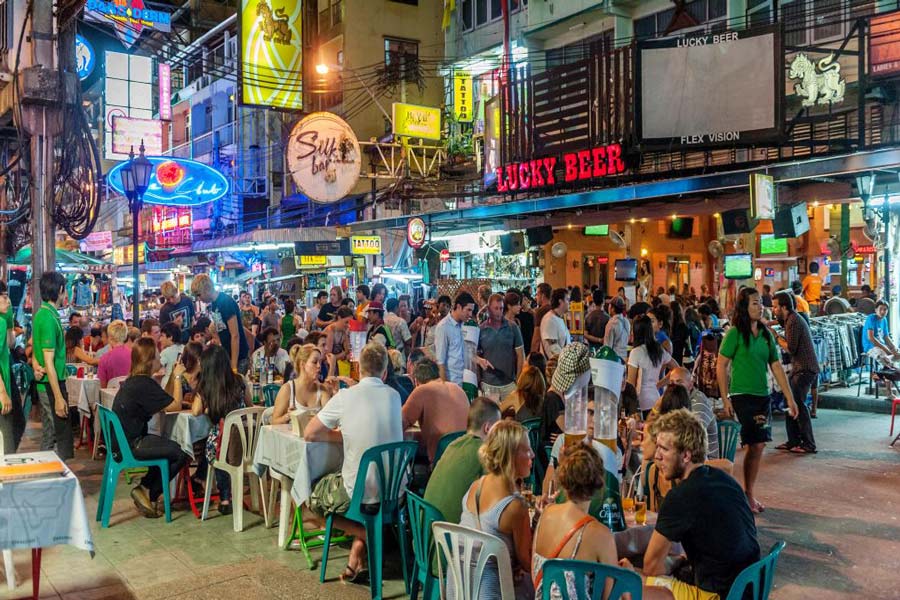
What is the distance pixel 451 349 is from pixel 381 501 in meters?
4.11

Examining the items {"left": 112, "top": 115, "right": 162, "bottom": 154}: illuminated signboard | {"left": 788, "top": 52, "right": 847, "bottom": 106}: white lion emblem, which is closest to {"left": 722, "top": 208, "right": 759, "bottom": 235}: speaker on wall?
{"left": 788, "top": 52, "right": 847, "bottom": 106}: white lion emblem

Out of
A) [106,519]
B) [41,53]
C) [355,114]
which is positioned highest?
[355,114]

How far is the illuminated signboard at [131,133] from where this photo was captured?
49.7 feet

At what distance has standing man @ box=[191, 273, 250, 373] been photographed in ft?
32.0

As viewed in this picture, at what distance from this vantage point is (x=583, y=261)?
21.4 meters

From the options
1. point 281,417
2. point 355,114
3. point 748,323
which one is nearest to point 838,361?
point 748,323

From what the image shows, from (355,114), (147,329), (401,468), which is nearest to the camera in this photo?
(401,468)

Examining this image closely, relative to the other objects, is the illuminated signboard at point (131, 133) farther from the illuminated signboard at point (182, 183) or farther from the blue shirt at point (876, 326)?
the blue shirt at point (876, 326)

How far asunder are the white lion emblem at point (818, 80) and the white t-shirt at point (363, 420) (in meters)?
12.4

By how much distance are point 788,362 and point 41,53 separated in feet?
37.7

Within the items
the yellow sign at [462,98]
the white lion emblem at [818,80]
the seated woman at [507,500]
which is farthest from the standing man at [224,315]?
the yellow sign at [462,98]

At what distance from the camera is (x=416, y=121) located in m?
22.0

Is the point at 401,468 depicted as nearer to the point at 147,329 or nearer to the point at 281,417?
the point at 281,417

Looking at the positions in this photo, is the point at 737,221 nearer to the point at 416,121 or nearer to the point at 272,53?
the point at 272,53
